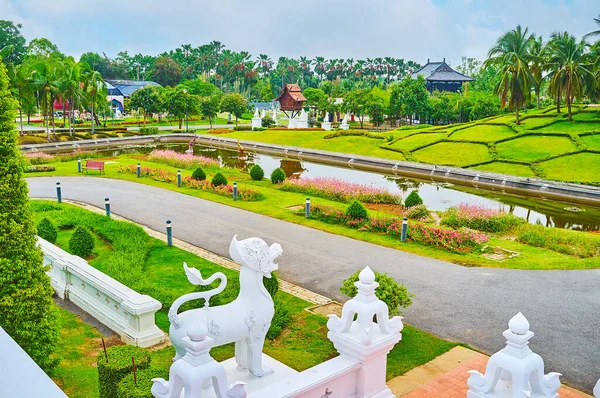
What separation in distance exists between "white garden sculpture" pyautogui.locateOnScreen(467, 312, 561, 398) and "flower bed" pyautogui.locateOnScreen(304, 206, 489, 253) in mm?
11748

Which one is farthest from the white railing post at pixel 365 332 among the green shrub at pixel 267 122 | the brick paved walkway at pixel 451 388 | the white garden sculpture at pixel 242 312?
the green shrub at pixel 267 122

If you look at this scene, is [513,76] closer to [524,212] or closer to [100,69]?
[524,212]

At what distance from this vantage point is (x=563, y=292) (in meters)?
12.4

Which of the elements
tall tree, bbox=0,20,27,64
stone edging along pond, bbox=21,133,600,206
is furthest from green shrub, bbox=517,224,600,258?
Answer: tall tree, bbox=0,20,27,64

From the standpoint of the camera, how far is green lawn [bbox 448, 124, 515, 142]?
4053 centimetres

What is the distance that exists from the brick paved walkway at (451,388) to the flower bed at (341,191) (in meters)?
14.4

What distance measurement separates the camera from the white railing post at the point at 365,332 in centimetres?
538

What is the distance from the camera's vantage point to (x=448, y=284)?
12867 mm

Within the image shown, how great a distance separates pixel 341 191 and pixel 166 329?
14295mm

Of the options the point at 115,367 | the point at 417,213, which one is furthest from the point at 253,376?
the point at 417,213

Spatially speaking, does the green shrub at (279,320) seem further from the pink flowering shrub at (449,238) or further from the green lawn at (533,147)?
the green lawn at (533,147)

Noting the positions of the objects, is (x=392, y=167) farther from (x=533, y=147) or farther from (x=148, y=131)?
(x=148, y=131)

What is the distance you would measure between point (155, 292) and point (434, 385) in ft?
19.4

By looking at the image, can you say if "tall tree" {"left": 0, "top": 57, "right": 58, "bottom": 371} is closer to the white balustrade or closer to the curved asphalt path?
the white balustrade
